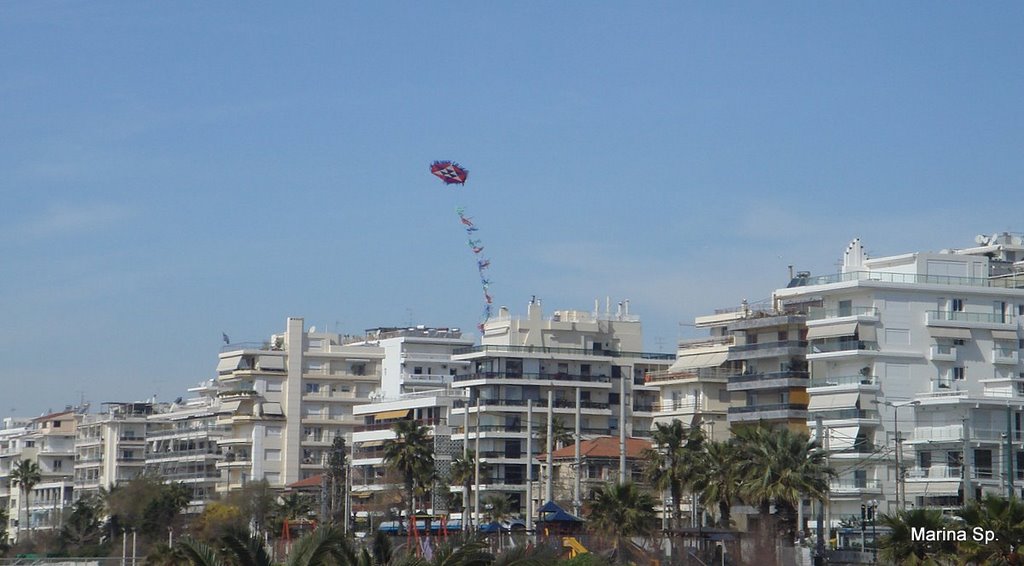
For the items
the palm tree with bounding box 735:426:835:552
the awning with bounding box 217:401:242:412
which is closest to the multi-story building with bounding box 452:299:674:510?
the awning with bounding box 217:401:242:412

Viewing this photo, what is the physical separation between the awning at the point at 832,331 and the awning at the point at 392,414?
42.2 m

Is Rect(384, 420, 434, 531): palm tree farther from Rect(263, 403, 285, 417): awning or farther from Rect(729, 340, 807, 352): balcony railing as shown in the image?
Rect(263, 403, 285, 417): awning

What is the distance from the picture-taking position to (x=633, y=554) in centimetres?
7138

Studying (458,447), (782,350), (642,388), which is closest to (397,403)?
(458,447)

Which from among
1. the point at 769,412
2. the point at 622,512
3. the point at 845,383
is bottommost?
the point at 622,512

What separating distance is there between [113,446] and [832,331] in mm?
95618

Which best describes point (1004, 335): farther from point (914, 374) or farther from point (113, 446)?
point (113, 446)

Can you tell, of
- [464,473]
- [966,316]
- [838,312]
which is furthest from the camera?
[464,473]

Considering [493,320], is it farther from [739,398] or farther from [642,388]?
[739,398]

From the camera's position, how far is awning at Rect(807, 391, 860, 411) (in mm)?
95750

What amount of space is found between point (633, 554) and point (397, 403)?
6587cm

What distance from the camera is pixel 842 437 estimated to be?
3752 inches

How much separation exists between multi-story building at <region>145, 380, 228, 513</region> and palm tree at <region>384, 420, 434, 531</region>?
4333cm

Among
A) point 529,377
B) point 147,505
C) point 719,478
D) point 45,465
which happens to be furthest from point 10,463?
point 719,478
